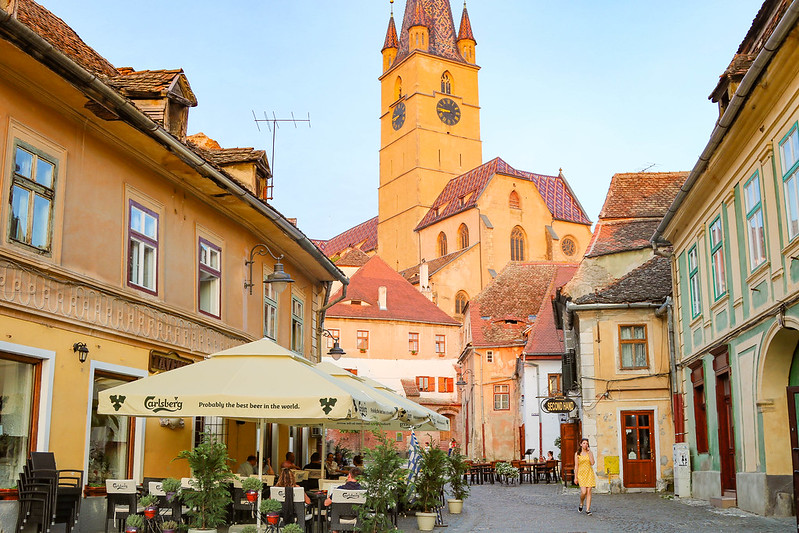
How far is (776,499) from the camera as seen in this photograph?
589 inches

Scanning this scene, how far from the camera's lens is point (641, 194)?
2928 cm

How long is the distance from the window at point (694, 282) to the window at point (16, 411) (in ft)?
46.9

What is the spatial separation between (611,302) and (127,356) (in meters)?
15.6

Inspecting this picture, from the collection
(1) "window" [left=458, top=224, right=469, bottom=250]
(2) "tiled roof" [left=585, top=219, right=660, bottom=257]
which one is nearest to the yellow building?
(2) "tiled roof" [left=585, top=219, right=660, bottom=257]

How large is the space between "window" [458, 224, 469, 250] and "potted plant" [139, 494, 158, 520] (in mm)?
65145

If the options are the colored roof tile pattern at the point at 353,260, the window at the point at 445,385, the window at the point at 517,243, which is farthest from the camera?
the window at the point at 517,243

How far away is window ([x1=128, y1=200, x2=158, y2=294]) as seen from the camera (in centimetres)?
1349

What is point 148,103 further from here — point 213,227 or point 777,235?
point 777,235

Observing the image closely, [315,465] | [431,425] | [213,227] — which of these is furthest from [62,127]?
[315,465]

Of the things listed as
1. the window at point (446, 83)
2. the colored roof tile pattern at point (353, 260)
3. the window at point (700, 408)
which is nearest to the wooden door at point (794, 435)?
the window at point (700, 408)

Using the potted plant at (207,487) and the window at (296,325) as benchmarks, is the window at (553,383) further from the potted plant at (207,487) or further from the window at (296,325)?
the potted plant at (207,487)

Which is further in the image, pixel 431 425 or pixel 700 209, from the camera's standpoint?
pixel 700 209

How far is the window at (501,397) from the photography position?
48969mm

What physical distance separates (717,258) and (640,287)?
7712 mm
